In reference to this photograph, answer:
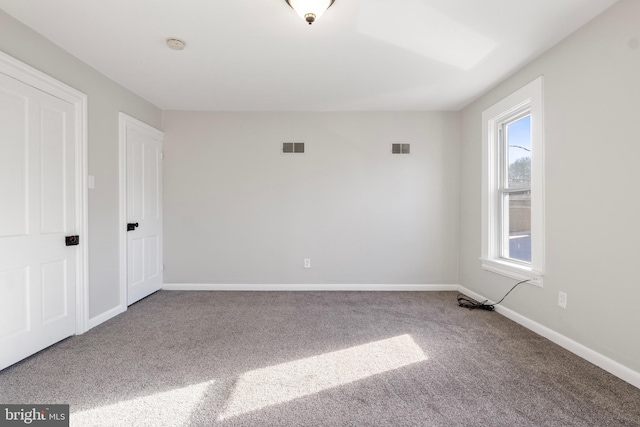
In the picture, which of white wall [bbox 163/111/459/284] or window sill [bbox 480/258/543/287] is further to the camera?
white wall [bbox 163/111/459/284]

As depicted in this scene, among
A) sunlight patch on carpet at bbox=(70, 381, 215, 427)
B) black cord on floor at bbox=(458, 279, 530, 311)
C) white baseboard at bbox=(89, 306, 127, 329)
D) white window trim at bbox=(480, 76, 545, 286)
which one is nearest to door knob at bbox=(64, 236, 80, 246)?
white baseboard at bbox=(89, 306, 127, 329)

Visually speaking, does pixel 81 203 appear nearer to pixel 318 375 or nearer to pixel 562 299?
pixel 318 375

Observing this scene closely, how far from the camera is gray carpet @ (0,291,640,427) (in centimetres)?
161

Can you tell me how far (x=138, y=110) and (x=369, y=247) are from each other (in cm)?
341

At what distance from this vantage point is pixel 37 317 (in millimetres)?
2285

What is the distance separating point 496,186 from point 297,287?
2810 millimetres

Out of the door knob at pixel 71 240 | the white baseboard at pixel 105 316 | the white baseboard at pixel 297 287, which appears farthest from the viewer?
the white baseboard at pixel 297 287

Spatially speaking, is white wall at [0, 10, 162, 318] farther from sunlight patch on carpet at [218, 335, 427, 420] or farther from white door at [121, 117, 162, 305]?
sunlight patch on carpet at [218, 335, 427, 420]

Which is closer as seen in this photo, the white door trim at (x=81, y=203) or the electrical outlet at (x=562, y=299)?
the electrical outlet at (x=562, y=299)

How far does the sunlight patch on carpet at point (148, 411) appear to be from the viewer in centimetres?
155

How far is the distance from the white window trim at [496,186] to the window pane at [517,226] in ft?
0.29

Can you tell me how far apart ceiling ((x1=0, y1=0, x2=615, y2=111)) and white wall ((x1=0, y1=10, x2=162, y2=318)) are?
13cm

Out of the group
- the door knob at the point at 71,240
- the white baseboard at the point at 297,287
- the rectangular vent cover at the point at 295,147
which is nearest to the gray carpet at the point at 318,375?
the door knob at the point at 71,240

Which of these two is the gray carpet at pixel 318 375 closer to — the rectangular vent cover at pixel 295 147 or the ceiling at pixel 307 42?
the rectangular vent cover at pixel 295 147
